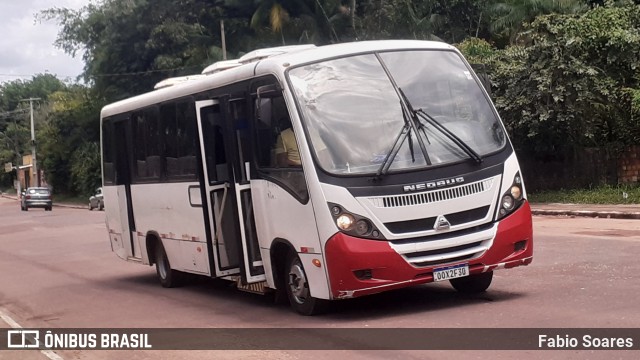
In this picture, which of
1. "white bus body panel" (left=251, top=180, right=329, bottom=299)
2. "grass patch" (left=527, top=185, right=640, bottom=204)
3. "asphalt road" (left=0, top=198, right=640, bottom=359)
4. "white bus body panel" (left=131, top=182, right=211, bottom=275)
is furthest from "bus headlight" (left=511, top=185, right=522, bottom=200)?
"grass patch" (left=527, top=185, right=640, bottom=204)

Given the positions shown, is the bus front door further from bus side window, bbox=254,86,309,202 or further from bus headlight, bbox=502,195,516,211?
bus headlight, bbox=502,195,516,211

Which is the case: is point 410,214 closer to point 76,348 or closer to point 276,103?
point 276,103

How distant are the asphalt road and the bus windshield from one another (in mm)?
1728

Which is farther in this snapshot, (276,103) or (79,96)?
(79,96)

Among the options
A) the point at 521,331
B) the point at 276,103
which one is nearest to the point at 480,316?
the point at 521,331

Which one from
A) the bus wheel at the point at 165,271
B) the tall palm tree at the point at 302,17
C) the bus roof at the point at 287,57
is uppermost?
the tall palm tree at the point at 302,17

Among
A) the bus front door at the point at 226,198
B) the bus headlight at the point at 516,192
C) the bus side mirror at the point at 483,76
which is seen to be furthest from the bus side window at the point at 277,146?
the bus side mirror at the point at 483,76

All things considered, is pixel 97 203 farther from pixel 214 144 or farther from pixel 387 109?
pixel 387 109

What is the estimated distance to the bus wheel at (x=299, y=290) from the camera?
10508mm

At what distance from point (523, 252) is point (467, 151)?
4.28 ft

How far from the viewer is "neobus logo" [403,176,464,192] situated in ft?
32.0

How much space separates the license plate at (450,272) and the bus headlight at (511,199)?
668 millimetres

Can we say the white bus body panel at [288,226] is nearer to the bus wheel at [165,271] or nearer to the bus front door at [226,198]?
the bus front door at [226,198]

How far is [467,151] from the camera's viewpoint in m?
10.1
